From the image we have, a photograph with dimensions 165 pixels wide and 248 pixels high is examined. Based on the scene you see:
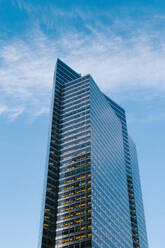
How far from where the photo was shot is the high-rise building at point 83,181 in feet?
459

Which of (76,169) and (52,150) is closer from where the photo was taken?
(76,169)

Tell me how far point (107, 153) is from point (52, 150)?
32794 mm

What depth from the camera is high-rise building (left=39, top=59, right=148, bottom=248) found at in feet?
459

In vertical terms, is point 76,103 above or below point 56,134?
above

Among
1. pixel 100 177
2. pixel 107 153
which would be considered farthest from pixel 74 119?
pixel 100 177

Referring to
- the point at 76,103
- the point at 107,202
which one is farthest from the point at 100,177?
the point at 76,103

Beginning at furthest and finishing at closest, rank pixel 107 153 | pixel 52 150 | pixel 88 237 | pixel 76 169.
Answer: pixel 107 153
pixel 52 150
pixel 76 169
pixel 88 237

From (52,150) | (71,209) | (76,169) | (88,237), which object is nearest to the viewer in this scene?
(88,237)

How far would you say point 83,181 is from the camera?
151 m

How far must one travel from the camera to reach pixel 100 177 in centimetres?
16112

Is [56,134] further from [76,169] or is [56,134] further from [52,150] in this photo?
[76,169]

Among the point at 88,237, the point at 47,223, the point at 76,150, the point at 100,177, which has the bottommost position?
the point at 88,237

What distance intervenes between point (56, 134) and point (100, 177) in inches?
1494

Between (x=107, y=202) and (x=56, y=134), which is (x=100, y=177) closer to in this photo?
(x=107, y=202)
